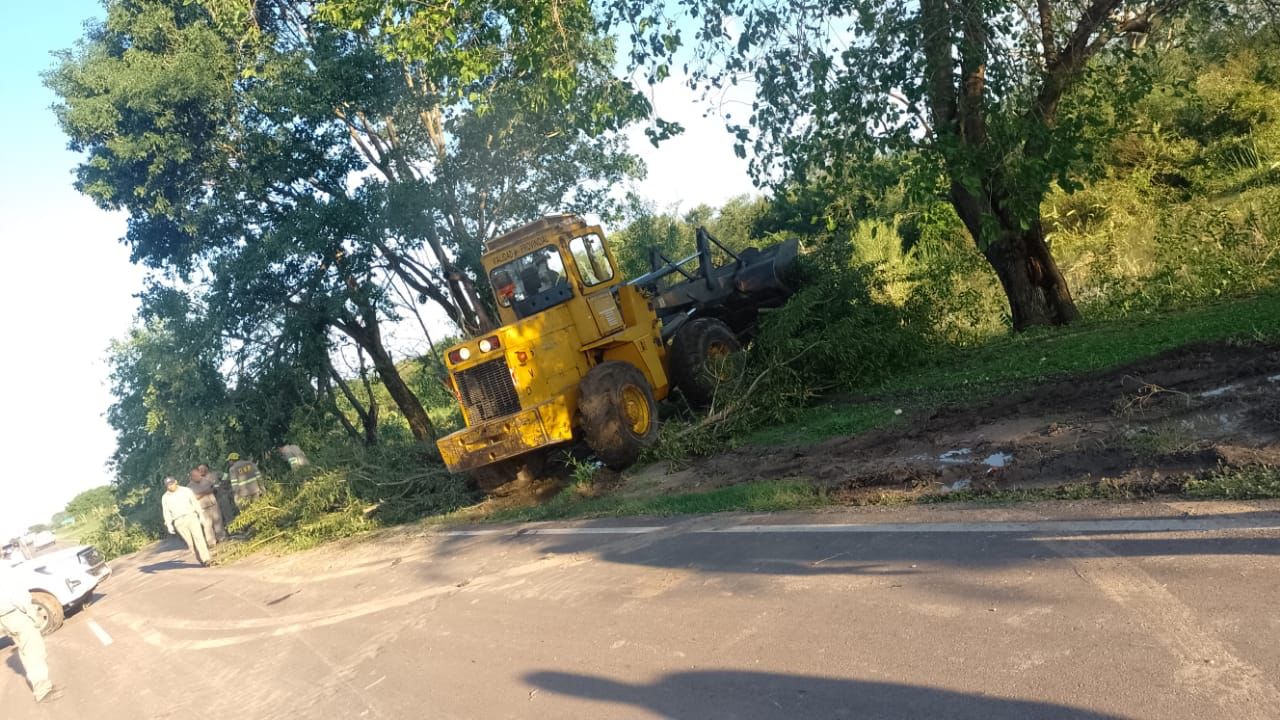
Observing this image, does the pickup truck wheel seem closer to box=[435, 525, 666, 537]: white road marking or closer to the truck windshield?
box=[435, 525, 666, 537]: white road marking

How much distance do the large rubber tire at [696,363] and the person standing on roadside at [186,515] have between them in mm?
9237

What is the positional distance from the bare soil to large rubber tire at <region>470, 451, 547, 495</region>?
10.2 ft

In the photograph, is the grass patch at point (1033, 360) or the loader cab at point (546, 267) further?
the loader cab at point (546, 267)

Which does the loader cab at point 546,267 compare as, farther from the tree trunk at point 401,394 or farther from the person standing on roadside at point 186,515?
the tree trunk at point 401,394

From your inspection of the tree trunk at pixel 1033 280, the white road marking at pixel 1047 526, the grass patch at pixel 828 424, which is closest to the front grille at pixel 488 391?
the grass patch at pixel 828 424

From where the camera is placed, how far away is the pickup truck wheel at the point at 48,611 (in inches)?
545

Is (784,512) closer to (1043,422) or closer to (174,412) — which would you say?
(1043,422)

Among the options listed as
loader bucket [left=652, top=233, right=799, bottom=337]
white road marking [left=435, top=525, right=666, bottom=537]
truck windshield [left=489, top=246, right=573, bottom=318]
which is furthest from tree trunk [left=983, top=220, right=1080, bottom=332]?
white road marking [left=435, top=525, right=666, bottom=537]

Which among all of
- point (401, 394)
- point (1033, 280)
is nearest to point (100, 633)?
point (401, 394)

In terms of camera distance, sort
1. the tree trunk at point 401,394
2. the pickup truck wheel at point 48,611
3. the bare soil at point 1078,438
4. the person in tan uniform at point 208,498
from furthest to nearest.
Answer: the tree trunk at point 401,394, the person in tan uniform at point 208,498, the pickup truck wheel at point 48,611, the bare soil at point 1078,438

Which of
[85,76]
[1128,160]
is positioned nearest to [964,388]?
[1128,160]

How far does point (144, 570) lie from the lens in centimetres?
2014

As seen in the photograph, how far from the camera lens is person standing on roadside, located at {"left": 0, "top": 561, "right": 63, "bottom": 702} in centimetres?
928

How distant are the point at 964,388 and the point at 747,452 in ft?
8.74
